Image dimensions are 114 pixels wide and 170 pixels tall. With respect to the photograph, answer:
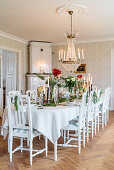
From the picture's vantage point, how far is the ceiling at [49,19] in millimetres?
4016

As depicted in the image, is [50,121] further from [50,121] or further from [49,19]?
[49,19]

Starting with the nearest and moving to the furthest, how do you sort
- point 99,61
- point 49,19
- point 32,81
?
point 49,19 → point 99,61 → point 32,81

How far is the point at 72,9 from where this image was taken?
416 centimetres

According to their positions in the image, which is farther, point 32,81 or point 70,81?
point 32,81

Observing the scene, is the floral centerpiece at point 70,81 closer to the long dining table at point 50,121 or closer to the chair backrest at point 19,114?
the long dining table at point 50,121

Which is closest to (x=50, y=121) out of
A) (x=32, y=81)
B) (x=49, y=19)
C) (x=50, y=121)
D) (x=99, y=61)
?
(x=50, y=121)

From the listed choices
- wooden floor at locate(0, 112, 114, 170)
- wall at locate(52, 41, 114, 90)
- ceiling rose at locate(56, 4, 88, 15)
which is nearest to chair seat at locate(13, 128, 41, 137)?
wooden floor at locate(0, 112, 114, 170)

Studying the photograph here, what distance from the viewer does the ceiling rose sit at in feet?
13.2

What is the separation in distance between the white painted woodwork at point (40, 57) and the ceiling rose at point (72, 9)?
11.4ft

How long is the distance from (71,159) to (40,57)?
17.4ft

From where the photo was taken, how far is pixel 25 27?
5797mm

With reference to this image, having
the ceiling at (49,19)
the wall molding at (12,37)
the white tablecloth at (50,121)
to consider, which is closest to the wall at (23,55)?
the wall molding at (12,37)

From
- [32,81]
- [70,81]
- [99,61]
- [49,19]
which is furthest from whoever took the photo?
[32,81]

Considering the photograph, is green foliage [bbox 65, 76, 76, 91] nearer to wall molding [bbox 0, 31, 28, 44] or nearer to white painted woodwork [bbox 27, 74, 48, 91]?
wall molding [bbox 0, 31, 28, 44]
